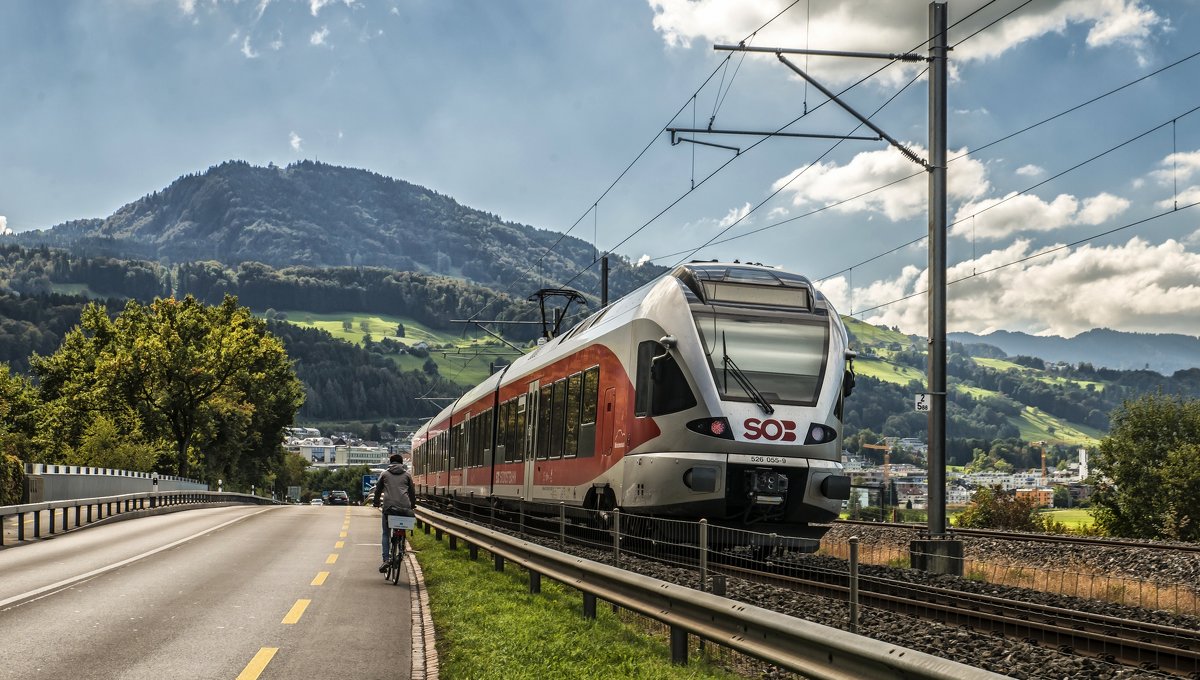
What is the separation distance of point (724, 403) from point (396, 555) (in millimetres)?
4809

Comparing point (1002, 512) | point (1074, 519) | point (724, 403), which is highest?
point (724, 403)

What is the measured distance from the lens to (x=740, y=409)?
15.3 meters

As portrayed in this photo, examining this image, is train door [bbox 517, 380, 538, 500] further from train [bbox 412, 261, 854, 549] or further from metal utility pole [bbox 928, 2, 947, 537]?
metal utility pole [bbox 928, 2, 947, 537]

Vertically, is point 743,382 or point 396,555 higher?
point 743,382

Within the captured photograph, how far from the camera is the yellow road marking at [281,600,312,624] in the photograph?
11.4 metres

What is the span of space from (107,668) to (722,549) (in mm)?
4967

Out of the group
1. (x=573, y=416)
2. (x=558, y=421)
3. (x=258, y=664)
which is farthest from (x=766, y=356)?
(x=258, y=664)

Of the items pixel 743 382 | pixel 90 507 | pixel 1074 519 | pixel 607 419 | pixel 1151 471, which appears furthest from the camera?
pixel 1074 519

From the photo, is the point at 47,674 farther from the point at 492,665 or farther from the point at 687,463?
the point at 687,463

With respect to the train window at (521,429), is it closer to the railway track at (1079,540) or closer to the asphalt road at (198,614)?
the asphalt road at (198,614)

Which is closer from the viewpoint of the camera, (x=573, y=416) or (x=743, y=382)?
(x=743, y=382)

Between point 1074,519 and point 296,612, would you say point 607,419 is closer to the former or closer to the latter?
point 296,612

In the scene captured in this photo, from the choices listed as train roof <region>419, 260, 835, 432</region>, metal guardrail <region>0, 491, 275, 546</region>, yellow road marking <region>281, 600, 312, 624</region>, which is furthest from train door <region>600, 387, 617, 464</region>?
metal guardrail <region>0, 491, 275, 546</region>

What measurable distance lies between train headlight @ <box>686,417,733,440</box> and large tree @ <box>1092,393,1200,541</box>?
18.9 m
